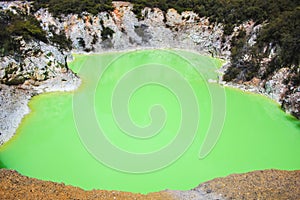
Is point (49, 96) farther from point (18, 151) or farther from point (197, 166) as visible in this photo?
point (197, 166)

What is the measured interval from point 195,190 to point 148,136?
5.68 m

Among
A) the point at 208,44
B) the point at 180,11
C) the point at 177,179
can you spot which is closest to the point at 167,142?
the point at 177,179

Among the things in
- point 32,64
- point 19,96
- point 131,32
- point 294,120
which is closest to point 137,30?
point 131,32

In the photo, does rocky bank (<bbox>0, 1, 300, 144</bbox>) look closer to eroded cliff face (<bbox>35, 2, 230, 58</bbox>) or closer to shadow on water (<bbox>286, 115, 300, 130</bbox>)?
eroded cliff face (<bbox>35, 2, 230, 58</bbox>)

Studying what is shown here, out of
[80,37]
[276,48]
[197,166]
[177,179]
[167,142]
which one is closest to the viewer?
[177,179]

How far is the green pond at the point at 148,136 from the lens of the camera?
16.6 meters

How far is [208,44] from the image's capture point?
41469 mm

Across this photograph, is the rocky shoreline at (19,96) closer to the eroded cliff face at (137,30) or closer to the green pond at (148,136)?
the green pond at (148,136)

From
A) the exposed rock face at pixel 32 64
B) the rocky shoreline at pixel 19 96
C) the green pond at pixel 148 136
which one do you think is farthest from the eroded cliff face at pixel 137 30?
the rocky shoreline at pixel 19 96

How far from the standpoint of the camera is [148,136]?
19859 mm

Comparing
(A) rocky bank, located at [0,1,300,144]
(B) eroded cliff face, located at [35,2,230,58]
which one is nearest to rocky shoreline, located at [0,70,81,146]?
(A) rocky bank, located at [0,1,300,144]

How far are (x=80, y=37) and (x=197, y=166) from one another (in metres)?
28.5

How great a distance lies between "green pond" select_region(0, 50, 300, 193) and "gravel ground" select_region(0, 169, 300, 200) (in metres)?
1.21

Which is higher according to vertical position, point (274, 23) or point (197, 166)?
point (274, 23)
